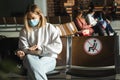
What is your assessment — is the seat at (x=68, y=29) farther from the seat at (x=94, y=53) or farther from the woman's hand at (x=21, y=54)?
the woman's hand at (x=21, y=54)

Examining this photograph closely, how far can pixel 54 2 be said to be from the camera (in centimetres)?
1295

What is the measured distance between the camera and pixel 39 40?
4941 millimetres

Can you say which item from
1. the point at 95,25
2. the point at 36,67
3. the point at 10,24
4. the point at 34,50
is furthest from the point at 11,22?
the point at 36,67

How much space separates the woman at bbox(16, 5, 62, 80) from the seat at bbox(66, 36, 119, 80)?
51 cm

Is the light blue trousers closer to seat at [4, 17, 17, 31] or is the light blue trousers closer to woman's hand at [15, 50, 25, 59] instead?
woman's hand at [15, 50, 25, 59]

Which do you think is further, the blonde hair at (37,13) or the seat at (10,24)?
the seat at (10,24)

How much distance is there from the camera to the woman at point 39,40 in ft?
15.8

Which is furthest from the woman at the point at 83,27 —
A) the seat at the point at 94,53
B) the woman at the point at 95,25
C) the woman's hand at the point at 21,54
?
the woman's hand at the point at 21,54

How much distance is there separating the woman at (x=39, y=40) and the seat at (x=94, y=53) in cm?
51

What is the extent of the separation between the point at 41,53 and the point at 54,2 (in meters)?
8.21

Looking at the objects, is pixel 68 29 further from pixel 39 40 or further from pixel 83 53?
pixel 39 40

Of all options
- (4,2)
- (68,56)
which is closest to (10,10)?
(4,2)

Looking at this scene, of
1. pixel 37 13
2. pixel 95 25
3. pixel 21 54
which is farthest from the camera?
pixel 95 25

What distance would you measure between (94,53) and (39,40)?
897mm
